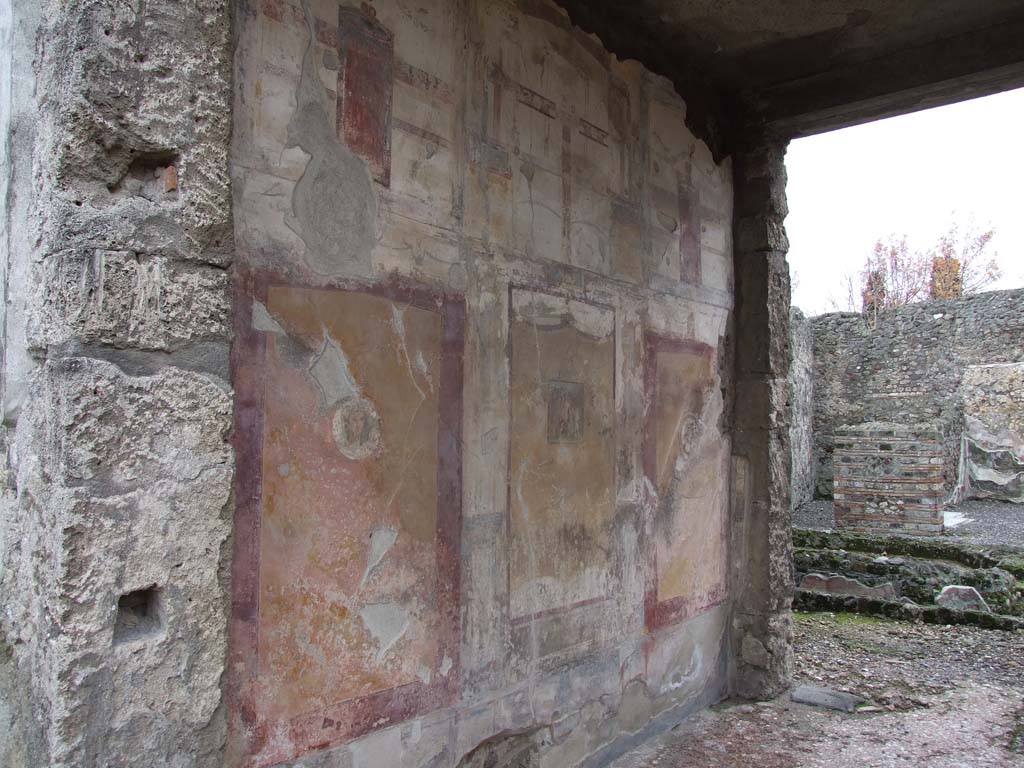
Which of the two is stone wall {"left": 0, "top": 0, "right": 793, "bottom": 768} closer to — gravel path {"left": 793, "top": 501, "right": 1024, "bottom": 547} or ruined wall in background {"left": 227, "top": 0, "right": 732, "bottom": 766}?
ruined wall in background {"left": 227, "top": 0, "right": 732, "bottom": 766}

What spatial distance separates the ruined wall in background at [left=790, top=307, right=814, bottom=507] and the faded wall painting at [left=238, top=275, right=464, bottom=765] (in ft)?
35.3

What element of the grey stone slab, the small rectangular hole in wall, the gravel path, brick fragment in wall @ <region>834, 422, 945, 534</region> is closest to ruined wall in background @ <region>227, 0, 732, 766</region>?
the small rectangular hole in wall

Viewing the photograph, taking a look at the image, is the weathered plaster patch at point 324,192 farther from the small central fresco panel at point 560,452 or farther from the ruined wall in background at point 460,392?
the small central fresco panel at point 560,452

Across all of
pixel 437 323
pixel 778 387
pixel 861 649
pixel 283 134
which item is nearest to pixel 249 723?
pixel 437 323

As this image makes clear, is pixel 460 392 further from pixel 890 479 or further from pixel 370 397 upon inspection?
pixel 890 479

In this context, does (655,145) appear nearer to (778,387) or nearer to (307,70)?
(778,387)

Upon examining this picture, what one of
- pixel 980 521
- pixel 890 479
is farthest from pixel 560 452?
pixel 980 521

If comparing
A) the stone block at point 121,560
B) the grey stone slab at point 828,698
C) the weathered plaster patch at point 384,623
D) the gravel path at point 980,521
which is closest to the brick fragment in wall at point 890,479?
the gravel path at point 980,521

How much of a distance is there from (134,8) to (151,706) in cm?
136

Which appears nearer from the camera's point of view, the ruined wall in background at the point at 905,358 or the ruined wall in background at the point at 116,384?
the ruined wall in background at the point at 116,384

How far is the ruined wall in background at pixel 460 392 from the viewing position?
2.06 m

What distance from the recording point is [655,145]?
12.1 ft

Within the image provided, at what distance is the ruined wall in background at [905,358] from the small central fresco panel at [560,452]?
1168cm

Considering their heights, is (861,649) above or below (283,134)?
below
